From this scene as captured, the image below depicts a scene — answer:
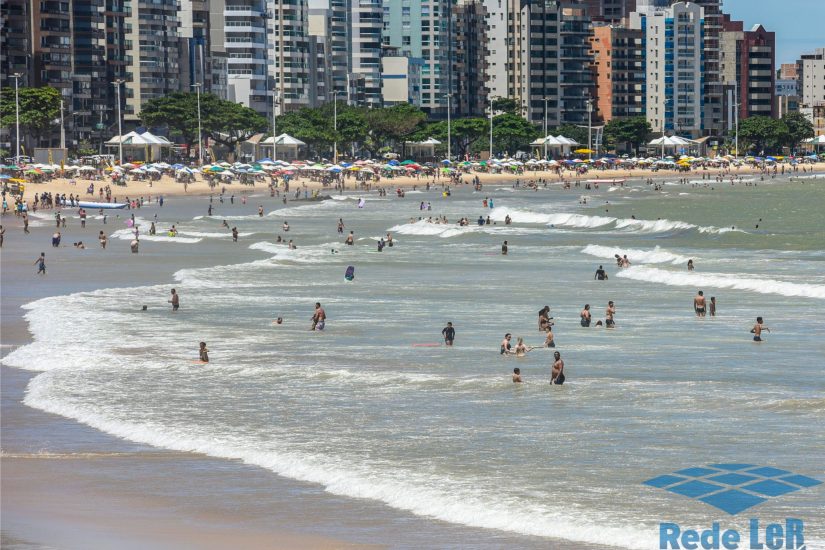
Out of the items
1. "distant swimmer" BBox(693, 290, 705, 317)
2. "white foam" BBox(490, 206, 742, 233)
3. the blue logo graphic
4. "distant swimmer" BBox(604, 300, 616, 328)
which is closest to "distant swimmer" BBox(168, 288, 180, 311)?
"distant swimmer" BBox(604, 300, 616, 328)

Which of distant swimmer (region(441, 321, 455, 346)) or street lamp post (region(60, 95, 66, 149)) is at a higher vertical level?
street lamp post (region(60, 95, 66, 149))

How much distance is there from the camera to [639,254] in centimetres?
7606

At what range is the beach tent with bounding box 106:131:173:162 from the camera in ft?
527

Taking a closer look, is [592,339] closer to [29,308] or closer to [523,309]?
[523,309]

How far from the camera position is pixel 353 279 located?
6150 centimetres

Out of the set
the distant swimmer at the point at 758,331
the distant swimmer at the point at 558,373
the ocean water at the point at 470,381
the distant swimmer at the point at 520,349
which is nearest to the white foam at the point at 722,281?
the ocean water at the point at 470,381

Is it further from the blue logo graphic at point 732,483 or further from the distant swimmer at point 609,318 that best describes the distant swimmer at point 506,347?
the blue logo graphic at point 732,483

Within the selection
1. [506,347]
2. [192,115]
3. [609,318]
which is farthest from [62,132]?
[506,347]

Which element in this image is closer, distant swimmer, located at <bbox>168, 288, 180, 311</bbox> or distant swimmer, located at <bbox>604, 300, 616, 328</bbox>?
distant swimmer, located at <bbox>604, 300, 616, 328</bbox>

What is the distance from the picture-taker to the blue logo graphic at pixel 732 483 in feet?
76.2

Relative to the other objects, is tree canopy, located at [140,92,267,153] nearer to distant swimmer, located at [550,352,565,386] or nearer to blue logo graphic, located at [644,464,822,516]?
distant swimmer, located at [550,352,565,386]

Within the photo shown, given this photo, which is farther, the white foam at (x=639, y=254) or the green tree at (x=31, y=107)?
the green tree at (x=31, y=107)

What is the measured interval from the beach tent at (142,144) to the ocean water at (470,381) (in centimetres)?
9124

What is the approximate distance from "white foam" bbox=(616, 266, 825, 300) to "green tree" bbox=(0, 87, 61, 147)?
118 m
